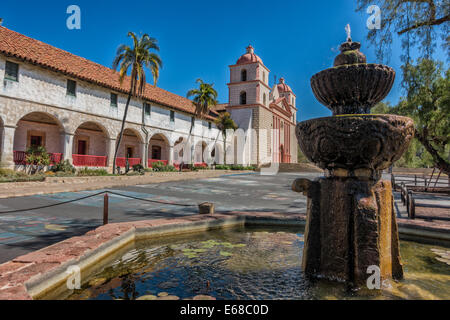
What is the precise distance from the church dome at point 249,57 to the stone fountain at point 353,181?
110 feet

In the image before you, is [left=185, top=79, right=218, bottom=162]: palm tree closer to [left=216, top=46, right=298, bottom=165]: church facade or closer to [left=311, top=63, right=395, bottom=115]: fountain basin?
[left=216, top=46, right=298, bottom=165]: church facade

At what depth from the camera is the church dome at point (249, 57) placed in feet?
113

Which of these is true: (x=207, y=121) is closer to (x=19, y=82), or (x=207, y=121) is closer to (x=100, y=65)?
(x=100, y=65)

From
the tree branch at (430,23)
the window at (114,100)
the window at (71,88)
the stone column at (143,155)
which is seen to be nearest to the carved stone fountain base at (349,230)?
the tree branch at (430,23)

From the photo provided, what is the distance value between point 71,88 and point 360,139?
18.4 meters

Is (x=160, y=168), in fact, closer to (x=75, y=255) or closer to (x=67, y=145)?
(x=67, y=145)

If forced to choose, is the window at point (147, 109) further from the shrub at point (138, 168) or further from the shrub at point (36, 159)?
the shrub at point (36, 159)

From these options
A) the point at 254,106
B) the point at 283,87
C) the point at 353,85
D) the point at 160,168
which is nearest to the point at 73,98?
the point at 160,168

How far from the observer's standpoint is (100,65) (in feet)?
70.0

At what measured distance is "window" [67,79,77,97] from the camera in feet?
53.9

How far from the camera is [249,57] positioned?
114 ft

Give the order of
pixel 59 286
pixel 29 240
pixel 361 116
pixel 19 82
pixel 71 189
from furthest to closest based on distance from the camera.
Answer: pixel 19 82
pixel 71 189
pixel 29 240
pixel 361 116
pixel 59 286
